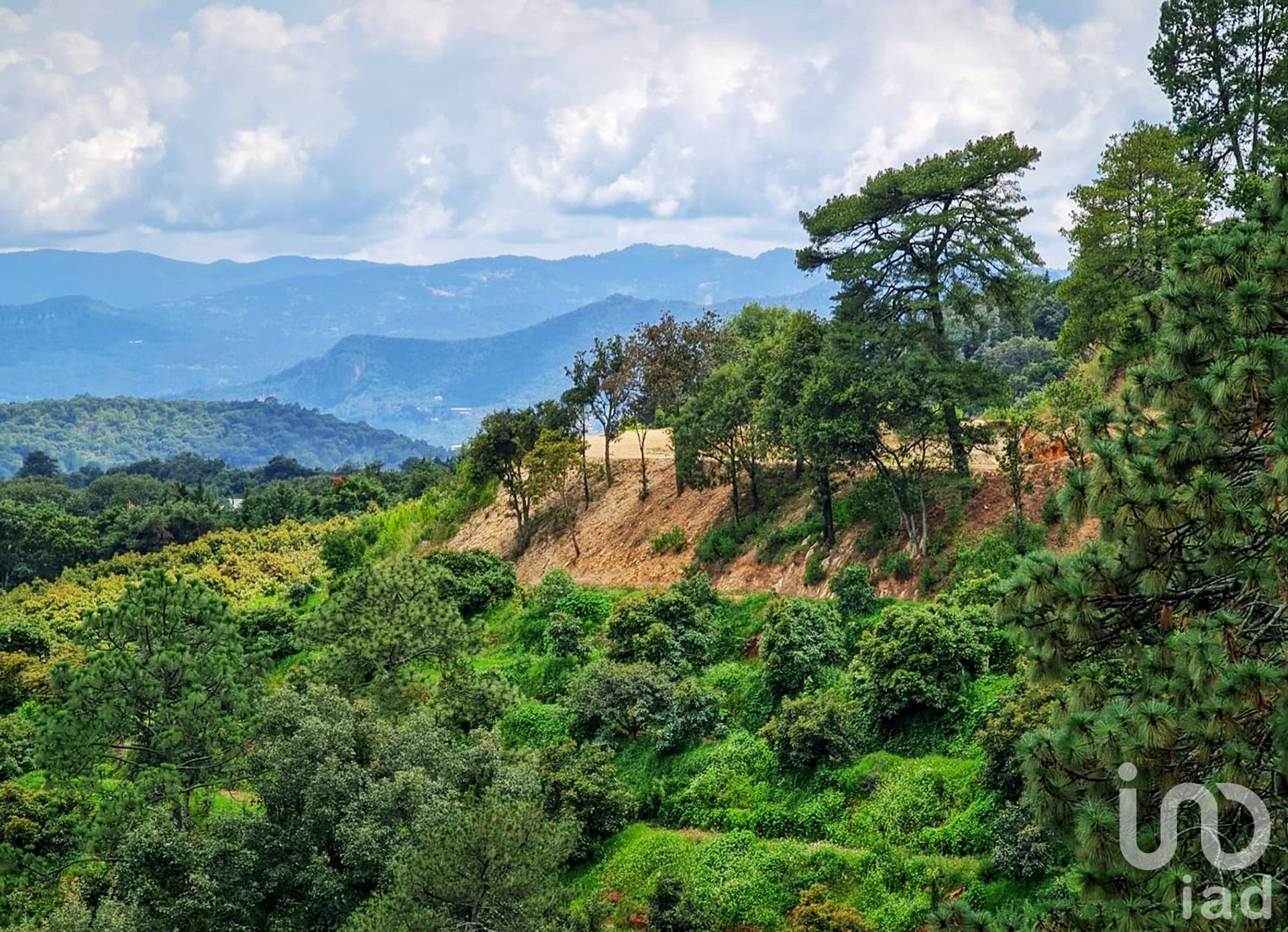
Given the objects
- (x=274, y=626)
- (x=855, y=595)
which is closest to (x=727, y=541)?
(x=855, y=595)

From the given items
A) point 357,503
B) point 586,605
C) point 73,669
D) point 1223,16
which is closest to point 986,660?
point 586,605

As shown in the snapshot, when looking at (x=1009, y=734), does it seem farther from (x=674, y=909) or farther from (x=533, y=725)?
Answer: (x=533, y=725)

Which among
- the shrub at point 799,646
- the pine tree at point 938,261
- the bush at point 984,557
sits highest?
the pine tree at point 938,261

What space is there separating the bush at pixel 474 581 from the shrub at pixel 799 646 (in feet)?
39.5

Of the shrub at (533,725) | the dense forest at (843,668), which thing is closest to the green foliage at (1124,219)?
the dense forest at (843,668)

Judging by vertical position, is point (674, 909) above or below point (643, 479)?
below

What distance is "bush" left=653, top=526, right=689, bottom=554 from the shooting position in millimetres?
32719

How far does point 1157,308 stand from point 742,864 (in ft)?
36.2

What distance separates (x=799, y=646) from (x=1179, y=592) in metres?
12.5

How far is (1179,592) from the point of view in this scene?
1030 cm

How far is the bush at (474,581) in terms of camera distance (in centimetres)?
3322

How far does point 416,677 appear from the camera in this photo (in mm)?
23250

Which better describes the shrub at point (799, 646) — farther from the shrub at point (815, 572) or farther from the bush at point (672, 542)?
the bush at point (672, 542)

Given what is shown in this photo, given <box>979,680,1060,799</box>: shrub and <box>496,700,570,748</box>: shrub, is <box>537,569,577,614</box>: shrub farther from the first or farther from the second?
<box>979,680,1060,799</box>: shrub
